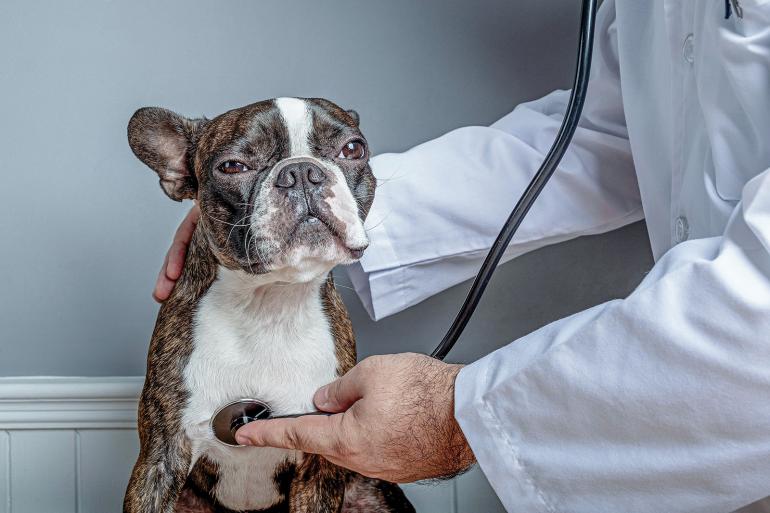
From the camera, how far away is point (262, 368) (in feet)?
3.51

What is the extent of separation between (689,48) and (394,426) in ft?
1.90

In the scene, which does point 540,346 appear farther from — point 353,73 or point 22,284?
point 22,284

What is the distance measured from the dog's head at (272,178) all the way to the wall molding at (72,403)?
534mm

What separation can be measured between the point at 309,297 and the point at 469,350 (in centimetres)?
52

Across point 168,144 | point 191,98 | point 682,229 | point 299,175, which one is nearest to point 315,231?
point 299,175

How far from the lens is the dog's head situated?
0.94 m

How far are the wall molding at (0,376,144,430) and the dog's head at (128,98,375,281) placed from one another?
534 mm

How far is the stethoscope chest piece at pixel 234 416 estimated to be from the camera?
3.38ft

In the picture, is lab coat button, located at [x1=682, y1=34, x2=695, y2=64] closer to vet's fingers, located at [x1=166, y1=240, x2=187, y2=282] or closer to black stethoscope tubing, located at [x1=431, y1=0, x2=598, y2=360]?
black stethoscope tubing, located at [x1=431, y1=0, x2=598, y2=360]

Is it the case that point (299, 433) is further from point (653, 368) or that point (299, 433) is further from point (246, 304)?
point (653, 368)

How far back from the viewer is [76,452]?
60.9 inches

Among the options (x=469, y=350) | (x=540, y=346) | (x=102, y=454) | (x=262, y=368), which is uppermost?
(x=540, y=346)

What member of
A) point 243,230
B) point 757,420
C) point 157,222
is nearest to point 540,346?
point 757,420

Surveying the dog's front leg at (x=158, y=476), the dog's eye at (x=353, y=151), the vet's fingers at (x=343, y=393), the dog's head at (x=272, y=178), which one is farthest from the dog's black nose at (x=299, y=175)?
the dog's front leg at (x=158, y=476)
